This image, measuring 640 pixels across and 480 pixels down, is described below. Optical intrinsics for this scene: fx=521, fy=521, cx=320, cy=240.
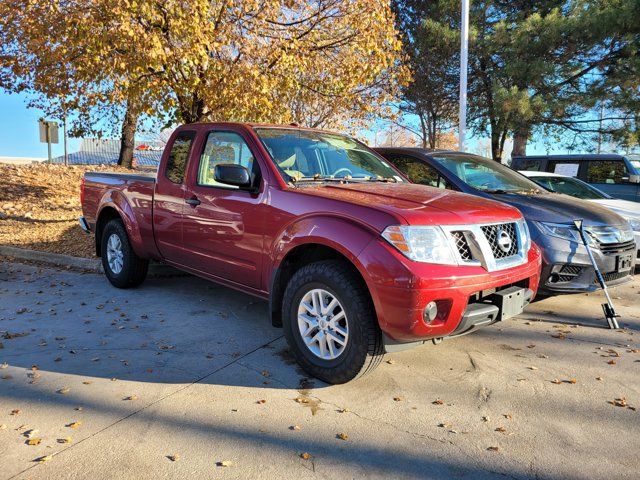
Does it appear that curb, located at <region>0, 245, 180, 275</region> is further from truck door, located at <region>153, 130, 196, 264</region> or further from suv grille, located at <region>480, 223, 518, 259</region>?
suv grille, located at <region>480, 223, 518, 259</region>

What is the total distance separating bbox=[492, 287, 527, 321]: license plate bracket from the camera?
362 centimetres

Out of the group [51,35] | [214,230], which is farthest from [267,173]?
[51,35]

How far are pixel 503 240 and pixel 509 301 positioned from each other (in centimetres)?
46

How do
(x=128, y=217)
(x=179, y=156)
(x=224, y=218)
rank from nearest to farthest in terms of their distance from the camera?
(x=224, y=218) → (x=179, y=156) → (x=128, y=217)

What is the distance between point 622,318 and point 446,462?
3583 millimetres

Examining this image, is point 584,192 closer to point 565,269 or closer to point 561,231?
point 561,231

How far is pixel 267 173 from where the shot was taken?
4.24m

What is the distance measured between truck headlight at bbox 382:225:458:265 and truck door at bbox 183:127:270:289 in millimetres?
1247

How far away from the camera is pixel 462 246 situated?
353 centimetres

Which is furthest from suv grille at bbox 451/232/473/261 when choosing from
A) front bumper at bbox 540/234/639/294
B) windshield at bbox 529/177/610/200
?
windshield at bbox 529/177/610/200

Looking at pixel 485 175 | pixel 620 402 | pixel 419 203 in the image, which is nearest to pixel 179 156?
pixel 419 203

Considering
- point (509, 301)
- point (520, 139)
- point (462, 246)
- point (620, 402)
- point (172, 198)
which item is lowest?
point (620, 402)

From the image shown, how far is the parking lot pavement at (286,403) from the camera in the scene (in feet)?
9.11

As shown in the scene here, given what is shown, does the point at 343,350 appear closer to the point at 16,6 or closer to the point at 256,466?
the point at 256,466
